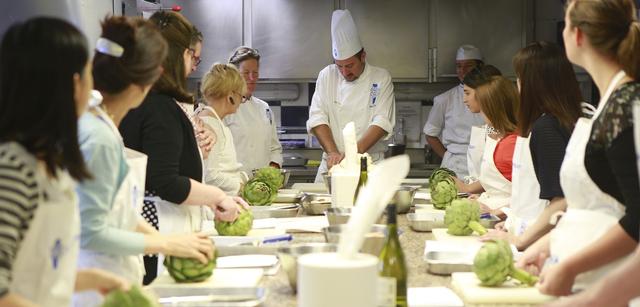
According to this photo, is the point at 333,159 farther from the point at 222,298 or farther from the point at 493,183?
the point at 222,298

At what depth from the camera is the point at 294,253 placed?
194 cm

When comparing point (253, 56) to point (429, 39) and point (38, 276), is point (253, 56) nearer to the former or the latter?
point (429, 39)

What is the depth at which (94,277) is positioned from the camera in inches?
64.9

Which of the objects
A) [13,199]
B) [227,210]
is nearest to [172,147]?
[227,210]

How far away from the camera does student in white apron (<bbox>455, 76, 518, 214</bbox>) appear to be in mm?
3525

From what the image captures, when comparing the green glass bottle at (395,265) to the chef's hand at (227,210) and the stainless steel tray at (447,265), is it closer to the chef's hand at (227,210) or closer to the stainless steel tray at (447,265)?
the stainless steel tray at (447,265)

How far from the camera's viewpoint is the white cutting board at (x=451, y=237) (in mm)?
2678

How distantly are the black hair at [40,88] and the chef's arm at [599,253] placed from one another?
43.7 inches

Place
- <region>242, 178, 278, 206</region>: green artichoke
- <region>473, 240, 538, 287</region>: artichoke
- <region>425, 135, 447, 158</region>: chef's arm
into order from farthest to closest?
<region>425, 135, 447, 158</region>: chef's arm, <region>242, 178, 278, 206</region>: green artichoke, <region>473, 240, 538, 287</region>: artichoke

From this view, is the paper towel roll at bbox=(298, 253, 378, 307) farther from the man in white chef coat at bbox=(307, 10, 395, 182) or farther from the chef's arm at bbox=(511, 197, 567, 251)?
the man in white chef coat at bbox=(307, 10, 395, 182)

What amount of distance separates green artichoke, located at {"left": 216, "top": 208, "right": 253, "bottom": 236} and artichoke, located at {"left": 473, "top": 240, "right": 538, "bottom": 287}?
3.28 ft

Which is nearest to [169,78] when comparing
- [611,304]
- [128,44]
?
[128,44]

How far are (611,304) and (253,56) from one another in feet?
13.6

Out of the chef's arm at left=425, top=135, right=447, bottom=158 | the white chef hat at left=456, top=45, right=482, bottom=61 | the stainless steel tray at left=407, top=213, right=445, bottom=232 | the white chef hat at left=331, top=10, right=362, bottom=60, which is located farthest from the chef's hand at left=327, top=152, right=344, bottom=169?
the stainless steel tray at left=407, top=213, right=445, bottom=232
